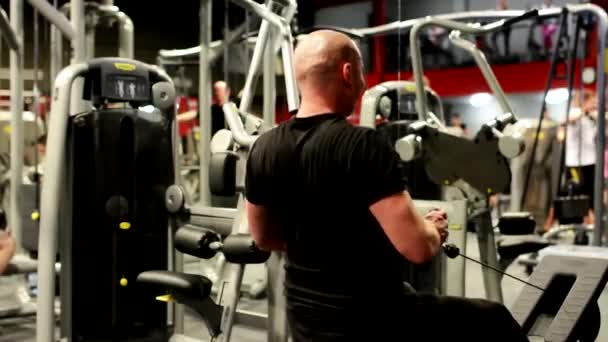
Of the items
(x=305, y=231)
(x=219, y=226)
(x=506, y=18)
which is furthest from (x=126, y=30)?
(x=305, y=231)

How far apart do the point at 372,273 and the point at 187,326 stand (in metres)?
2.40

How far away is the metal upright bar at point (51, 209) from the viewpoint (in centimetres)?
308

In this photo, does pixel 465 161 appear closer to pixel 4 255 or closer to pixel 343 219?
pixel 343 219

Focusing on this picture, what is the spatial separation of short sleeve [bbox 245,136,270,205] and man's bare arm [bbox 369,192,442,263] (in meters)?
→ 0.31

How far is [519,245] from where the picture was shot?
3312mm

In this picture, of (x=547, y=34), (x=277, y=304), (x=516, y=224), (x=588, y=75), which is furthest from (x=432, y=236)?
(x=547, y=34)

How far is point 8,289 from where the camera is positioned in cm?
497

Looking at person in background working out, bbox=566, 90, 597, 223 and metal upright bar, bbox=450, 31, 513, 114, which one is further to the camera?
person in background working out, bbox=566, 90, 597, 223

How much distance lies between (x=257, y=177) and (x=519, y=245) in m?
1.89

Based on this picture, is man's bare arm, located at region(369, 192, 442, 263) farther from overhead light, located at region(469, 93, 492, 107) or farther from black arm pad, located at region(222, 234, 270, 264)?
overhead light, located at region(469, 93, 492, 107)

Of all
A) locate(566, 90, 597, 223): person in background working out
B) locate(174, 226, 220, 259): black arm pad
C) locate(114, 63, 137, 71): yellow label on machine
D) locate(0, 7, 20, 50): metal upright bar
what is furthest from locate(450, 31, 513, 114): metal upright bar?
locate(0, 7, 20, 50): metal upright bar

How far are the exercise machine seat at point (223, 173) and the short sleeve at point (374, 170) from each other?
120 cm

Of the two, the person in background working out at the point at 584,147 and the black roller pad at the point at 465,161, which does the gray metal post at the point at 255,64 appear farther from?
the person in background working out at the point at 584,147

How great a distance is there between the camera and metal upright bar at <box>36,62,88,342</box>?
308 cm
